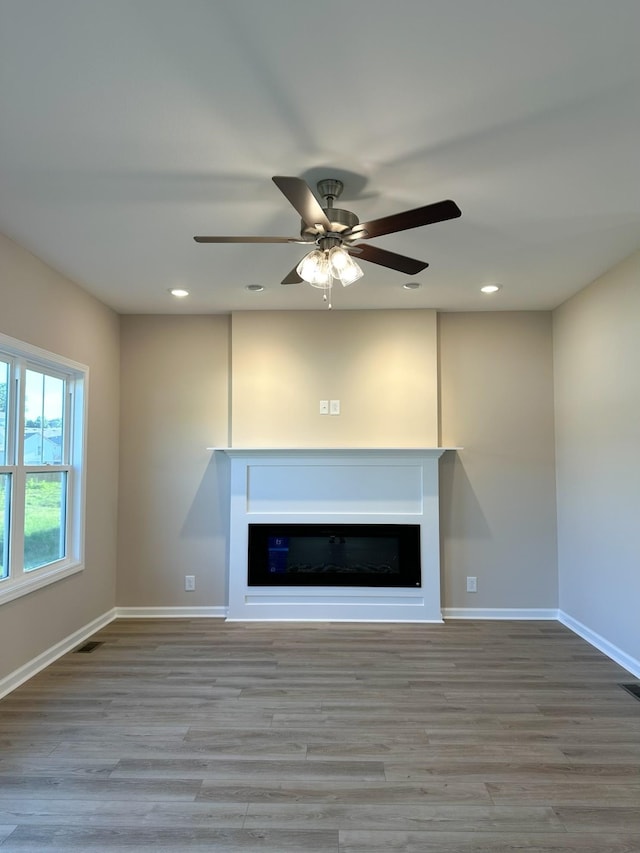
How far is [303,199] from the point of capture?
6.56 ft

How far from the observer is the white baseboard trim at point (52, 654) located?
3014mm

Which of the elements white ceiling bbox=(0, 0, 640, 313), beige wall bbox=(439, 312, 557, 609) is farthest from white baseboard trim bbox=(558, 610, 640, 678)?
white ceiling bbox=(0, 0, 640, 313)

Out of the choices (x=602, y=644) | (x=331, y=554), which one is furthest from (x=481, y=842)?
(x=331, y=554)

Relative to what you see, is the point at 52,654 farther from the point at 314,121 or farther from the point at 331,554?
the point at 314,121

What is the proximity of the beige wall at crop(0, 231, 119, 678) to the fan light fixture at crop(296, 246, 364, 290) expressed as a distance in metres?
1.82

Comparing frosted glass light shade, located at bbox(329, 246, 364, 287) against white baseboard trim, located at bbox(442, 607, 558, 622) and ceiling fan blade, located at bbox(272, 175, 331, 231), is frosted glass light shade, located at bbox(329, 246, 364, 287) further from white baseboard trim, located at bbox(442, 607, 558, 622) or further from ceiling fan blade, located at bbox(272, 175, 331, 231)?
white baseboard trim, located at bbox(442, 607, 558, 622)

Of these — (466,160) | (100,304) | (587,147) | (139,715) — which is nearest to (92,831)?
(139,715)

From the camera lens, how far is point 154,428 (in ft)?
15.0

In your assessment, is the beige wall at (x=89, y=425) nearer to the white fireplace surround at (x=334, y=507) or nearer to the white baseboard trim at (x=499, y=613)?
the white fireplace surround at (x=334, y=507)

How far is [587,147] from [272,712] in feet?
10.0

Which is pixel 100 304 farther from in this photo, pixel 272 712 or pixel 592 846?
pixel 592 846

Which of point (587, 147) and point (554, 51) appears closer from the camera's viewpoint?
point (554, 51)

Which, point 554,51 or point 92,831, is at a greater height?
point 554,51

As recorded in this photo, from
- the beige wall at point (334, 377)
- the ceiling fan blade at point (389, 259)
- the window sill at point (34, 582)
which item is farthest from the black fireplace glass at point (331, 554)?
the ceiling fan blade at point (389, 259)
